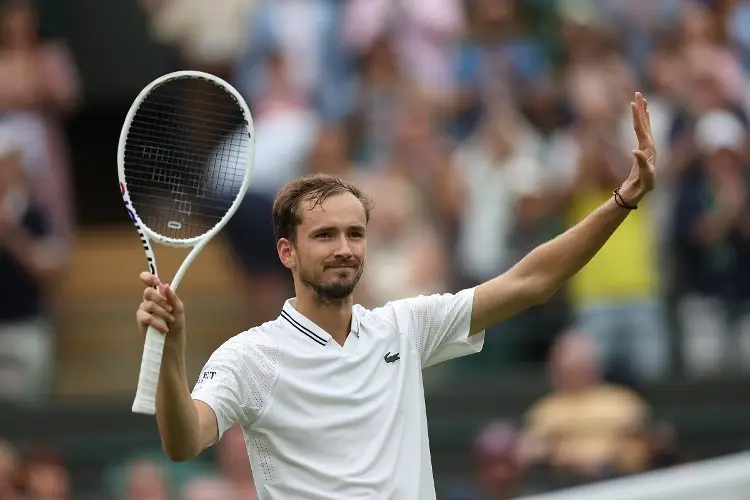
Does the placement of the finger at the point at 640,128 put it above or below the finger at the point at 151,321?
above

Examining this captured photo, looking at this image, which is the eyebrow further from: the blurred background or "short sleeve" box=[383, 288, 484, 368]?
the blurred background

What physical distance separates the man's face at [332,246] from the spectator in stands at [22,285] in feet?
18.9

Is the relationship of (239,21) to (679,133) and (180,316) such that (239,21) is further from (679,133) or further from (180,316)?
(180,316)

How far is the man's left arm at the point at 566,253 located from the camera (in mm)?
4438

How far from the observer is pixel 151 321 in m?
3.86

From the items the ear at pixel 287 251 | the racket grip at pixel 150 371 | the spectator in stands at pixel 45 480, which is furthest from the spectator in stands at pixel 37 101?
the racket grip at pixel 150 371

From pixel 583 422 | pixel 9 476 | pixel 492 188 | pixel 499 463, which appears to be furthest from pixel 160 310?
pixel 492 188

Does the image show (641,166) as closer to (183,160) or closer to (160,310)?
(160,310)

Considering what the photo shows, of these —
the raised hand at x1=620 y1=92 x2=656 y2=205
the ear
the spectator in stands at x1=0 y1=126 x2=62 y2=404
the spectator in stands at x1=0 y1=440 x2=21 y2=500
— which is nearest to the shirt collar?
the ear

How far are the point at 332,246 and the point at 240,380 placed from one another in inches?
18.5

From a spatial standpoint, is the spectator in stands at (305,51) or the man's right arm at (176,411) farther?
the spectator in stands at (305,51)

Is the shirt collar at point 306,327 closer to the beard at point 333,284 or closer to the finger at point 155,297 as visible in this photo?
the beard at point 333,284

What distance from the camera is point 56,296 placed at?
1068 centimetres

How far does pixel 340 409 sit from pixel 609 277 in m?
5.36
